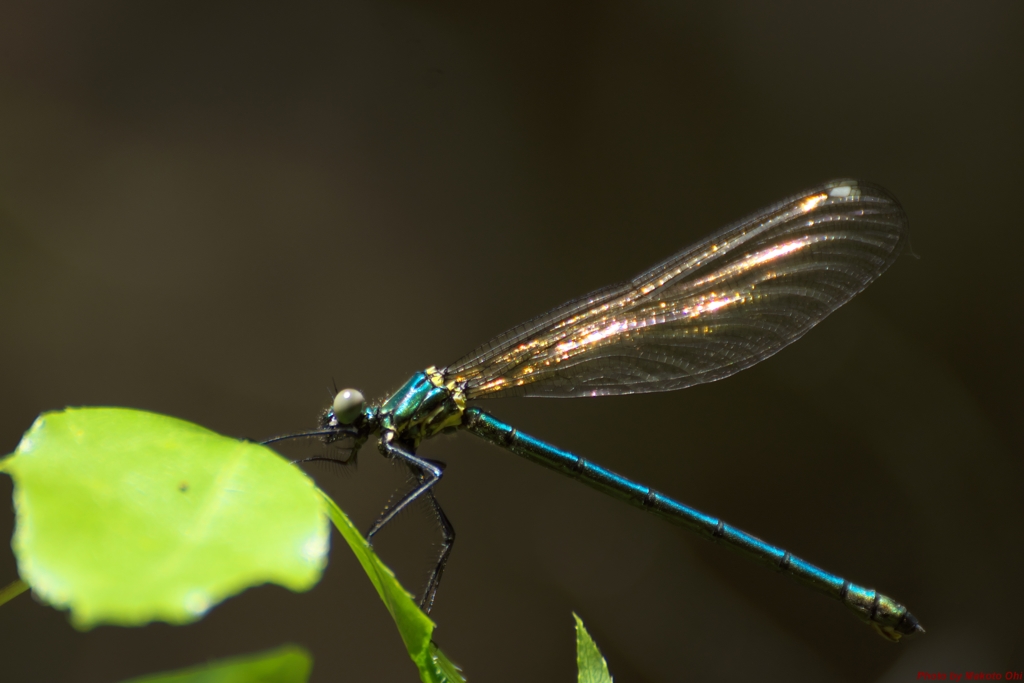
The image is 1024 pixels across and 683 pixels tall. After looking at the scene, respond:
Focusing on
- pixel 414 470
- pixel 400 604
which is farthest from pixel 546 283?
pixel 400 604

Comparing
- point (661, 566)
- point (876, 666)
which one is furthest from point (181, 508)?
point (876, 666)

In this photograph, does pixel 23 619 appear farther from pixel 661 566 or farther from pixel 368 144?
pixel 661 566

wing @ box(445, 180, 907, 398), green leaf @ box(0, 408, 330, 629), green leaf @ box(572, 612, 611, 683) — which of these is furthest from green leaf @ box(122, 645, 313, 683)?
wing @ box(445, 180, 907, 398)

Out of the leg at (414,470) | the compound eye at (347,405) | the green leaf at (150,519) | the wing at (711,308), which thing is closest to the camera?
the green leaf at (150,519)

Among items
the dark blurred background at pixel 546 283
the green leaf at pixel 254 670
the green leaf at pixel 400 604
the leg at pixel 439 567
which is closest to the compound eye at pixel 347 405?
the leg at pixel 439 567

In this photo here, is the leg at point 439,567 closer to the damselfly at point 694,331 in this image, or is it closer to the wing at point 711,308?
the damselfly at point 694,331

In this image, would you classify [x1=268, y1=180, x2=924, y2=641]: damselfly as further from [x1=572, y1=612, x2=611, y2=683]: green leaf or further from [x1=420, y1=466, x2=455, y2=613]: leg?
[x1=572, y1=612, x2=611, y2=683]: green leaf
